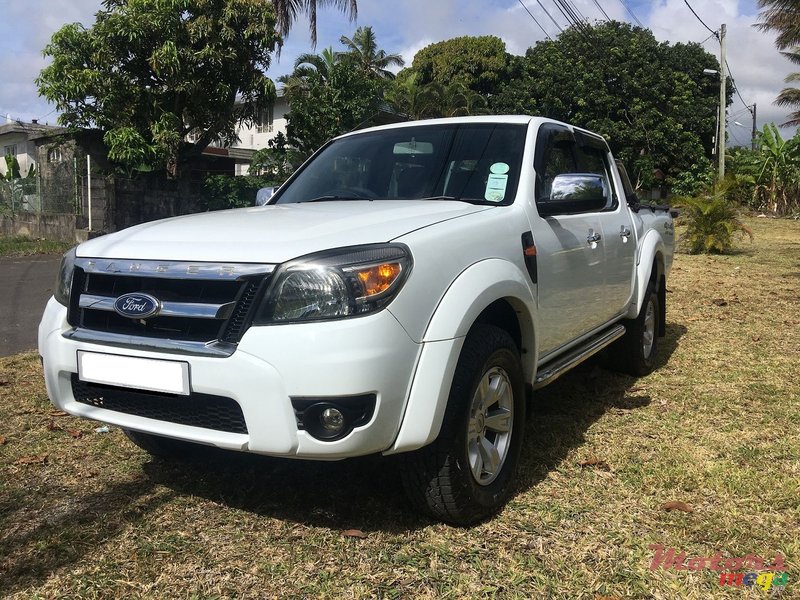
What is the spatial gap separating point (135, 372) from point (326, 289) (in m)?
0.78

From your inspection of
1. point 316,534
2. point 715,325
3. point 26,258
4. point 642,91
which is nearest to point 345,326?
point 316,534

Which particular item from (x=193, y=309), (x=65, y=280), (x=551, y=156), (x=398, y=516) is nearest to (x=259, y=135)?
(x=551, y=156)

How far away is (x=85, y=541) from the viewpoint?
260 centimetres

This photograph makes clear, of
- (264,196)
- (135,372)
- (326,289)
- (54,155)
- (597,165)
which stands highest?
(54,155)

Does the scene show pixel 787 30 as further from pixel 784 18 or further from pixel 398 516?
pixel 398 516

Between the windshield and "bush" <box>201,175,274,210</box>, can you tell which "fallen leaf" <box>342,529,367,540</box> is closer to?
the windshield

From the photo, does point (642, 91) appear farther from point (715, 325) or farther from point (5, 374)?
point (5, 374)

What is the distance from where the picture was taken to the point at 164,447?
3330 mm

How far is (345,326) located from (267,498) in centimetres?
120

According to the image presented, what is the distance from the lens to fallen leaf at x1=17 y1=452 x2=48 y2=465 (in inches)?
132

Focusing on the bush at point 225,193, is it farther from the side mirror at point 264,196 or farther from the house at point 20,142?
the house at point 20,142

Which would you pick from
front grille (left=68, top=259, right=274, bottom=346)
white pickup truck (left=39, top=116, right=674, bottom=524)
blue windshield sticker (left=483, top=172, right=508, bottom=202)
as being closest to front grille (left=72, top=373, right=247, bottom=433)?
white pickup truck (left=39, top=116, right=674, bottom=524)

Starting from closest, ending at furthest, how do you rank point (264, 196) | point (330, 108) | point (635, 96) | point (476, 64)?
1. point (264, 196)
2. point (330, 108)
3. point (635, 96)
4. point (476, 64)

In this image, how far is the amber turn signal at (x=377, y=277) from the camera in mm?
2205
